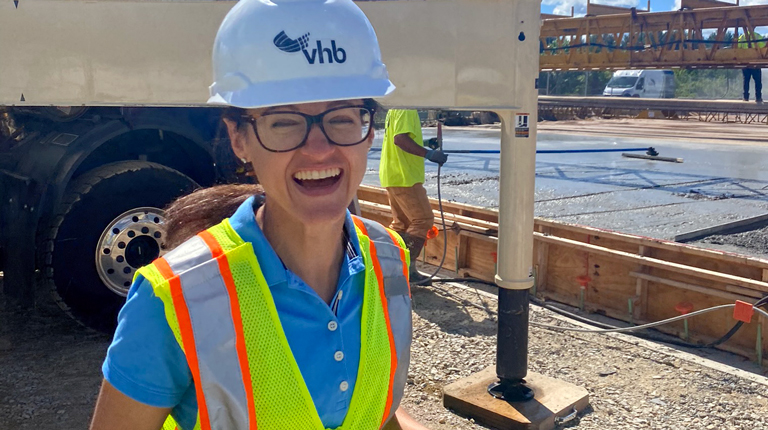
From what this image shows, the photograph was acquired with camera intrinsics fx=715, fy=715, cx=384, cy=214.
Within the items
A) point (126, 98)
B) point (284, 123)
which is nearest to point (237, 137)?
point (284, 123)

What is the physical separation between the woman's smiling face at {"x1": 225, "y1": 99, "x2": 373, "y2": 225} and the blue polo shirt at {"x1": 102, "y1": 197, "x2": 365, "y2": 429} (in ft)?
0.34

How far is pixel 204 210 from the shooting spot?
72.6 inches

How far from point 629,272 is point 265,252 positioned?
4602mm

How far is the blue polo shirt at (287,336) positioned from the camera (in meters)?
1.33

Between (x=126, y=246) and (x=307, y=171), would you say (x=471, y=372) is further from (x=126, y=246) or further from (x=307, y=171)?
(x=307, y=171)

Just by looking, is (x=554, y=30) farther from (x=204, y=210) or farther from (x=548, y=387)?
(x=204, y=210)

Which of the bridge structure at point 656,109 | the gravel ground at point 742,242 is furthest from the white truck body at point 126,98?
the bridge structure at point 656,109

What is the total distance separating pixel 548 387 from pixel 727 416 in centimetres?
100

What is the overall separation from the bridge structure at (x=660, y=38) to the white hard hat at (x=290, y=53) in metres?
14.1

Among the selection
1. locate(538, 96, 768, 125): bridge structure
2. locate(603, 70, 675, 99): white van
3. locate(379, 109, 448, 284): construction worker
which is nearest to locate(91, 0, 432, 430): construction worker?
locate(379, 109, 448, 284): construction worker

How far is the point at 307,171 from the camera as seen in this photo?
Result: 1.54m

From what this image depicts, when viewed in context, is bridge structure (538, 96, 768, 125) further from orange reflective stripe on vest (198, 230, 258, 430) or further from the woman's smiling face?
orange reflective stripe on vest (198, 230, 258, 430)

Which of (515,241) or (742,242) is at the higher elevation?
(515,241)

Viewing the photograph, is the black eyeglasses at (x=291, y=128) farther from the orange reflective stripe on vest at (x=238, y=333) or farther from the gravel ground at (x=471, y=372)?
the gravel ground at (x=471, y=372)
